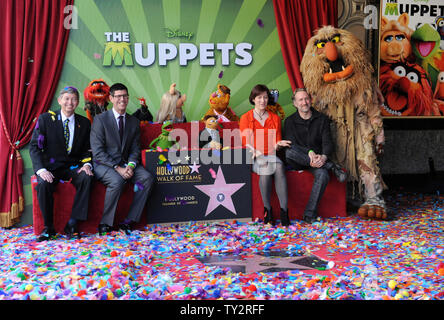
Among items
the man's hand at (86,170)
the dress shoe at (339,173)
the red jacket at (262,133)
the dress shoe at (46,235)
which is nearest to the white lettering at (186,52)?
the red jacket at (262,133)

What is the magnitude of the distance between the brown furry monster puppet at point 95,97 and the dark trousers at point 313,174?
194 cm

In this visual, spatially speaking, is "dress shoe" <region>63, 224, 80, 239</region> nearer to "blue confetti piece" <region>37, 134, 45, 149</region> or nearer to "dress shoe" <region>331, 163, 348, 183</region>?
"blue confetti piece" <region>37, 134, 45, 149</region>

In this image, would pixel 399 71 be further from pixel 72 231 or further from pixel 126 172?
pixel 72 231

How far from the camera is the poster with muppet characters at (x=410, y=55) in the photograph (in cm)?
520

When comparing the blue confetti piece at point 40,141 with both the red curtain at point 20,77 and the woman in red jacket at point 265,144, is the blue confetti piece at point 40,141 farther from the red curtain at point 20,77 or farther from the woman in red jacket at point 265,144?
the woman in red jacket at point 265,144

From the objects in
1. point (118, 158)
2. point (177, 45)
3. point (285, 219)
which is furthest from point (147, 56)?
point (285, 219)

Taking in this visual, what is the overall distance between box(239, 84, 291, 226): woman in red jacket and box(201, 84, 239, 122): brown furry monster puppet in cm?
28

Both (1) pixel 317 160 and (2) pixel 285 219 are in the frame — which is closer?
(2) pixel 285 219

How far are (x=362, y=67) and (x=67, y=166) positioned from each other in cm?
296

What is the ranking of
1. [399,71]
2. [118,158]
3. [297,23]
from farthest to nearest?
1. [399,71]
2. [297,23]
3. [118,158]

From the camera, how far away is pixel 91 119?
4.44m

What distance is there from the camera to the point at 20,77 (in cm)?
443

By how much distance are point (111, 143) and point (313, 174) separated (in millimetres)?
1976

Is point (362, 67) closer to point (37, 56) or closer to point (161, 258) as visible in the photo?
point (161, 258)
